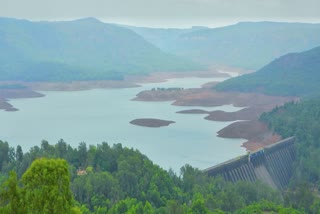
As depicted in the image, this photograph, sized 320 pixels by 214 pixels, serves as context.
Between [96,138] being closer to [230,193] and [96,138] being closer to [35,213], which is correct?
[230,193]

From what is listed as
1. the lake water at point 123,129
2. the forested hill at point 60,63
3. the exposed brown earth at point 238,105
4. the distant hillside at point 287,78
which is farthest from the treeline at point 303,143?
the forested hill at point 60,63

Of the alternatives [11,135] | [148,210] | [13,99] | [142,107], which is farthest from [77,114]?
[148,210]

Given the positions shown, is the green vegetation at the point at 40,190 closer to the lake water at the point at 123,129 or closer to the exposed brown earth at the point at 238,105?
the lake water at the point at 123,129

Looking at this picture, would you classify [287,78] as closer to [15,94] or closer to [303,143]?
[15,94]

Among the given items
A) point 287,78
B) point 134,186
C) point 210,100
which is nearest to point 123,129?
point 210,100

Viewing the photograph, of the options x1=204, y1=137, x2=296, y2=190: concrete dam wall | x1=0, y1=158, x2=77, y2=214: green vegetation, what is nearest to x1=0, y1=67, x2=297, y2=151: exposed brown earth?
x1=204, y1=137, x2=296, y2=190: concrete dam wall

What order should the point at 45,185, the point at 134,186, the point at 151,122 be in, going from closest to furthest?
the point at 45,185 < the point at 134,186 < the point at 151,122
